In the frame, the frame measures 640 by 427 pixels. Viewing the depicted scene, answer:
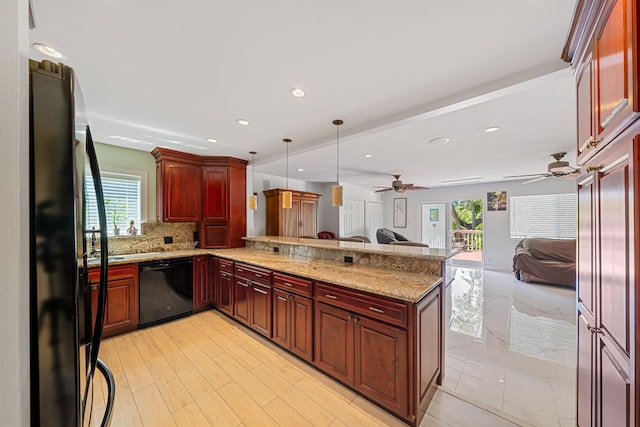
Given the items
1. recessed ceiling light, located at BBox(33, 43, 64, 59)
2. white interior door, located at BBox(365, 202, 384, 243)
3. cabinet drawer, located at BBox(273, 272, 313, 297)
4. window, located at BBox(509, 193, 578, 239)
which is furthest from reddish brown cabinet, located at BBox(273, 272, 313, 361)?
window, located at BBox(509, 193, 578, 239)

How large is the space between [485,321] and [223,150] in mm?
4656

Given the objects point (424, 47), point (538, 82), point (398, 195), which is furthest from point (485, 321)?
point (398, 195)

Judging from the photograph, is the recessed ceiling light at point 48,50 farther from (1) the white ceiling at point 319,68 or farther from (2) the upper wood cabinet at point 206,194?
(2) the upper wood cabinet at point 206,194

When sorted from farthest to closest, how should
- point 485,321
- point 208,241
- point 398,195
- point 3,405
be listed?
1. point 398,195
2. point 208,241
3. point 485,321
4. point 3,405

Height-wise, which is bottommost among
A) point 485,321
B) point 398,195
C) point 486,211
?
point 485,321

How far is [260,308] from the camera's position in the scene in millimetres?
2832

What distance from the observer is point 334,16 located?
4.50 feet

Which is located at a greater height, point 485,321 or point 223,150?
point 223,150

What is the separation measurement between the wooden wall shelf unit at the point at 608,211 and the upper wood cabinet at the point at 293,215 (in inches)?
189

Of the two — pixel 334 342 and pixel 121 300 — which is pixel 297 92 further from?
pixel 121 300

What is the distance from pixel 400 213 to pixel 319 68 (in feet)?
25.8

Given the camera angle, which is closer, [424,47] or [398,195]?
[424,47]

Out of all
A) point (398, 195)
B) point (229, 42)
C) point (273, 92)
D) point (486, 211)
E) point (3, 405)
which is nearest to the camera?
point (3, 405)

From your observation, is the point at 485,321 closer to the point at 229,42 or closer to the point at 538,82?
the point at 538,82
